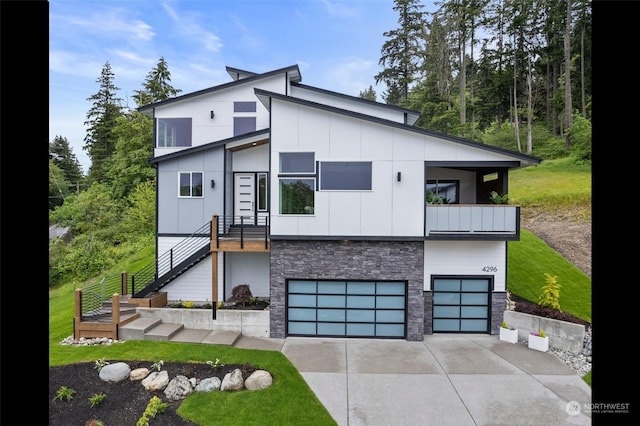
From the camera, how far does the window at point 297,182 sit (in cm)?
1013

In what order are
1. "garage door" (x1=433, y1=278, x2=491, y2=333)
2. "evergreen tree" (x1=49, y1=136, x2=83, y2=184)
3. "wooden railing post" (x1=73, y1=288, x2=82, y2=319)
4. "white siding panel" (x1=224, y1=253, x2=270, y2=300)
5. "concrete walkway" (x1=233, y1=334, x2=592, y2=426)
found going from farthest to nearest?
"evergreen tree" (x1=49, y1=136, x2=83, y2=184), "white siding panel" (x1=224, y1=253, x2=270, y2=300), "garage door" (x1=433, y1=278, x2=491, y2=333), "wooden railing post" (x1=73, y1=288, x2=82, y2=319), "concrete walkway" (x1=233, y1=334, x2=592, y2=426)

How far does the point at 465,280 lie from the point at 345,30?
877cm

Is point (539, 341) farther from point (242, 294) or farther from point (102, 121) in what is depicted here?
point (102, 121)

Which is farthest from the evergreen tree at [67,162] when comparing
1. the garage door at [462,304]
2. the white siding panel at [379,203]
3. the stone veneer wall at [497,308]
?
the stone veneer wall at [497,308]

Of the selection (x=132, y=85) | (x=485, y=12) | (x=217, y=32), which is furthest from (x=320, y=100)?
(x=132, y=85)

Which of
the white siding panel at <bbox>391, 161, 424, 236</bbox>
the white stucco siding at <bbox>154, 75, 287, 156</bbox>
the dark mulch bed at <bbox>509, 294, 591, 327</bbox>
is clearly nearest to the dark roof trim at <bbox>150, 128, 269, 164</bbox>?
the white stucco siding at <bbox>154, 75, 287, 156</bbox>

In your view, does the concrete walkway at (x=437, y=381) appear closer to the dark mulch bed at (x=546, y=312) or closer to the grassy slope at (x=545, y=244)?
the dark mulch bed at (x=546, y=312)

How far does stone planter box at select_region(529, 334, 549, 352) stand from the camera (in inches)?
366

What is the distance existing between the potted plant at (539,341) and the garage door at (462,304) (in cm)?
132

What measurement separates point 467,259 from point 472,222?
4.22 feet

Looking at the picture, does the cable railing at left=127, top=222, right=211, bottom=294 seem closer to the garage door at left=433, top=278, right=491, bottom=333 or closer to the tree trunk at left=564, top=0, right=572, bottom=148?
the garage door at left=433, top=278, right=491, bottom=333

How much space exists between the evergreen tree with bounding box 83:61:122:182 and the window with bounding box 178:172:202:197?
30911 mm

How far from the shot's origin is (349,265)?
34.1ft

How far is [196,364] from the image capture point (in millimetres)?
8102
